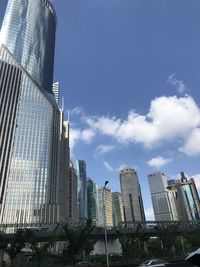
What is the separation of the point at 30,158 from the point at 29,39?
91.1 m

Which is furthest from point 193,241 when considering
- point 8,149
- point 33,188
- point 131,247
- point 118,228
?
point 8,149

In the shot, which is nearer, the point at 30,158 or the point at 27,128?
the point at 30,158

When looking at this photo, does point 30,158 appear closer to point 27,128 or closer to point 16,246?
point 27,128

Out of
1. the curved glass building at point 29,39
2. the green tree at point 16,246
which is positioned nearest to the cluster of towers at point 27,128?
the curved glass building at point 29,39

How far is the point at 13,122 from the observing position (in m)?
152

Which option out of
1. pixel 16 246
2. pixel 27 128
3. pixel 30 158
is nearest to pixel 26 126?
pixel 27 128

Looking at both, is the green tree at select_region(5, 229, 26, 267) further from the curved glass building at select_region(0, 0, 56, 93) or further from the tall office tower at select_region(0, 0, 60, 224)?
the curved glass building at select_region(0, 0, 56, 93)

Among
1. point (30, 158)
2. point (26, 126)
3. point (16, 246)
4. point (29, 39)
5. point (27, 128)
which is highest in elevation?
point (29, 39)

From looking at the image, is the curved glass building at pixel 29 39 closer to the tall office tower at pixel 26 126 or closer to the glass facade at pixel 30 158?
the tall office tower at pixel 26 126

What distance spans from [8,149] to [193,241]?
368ft

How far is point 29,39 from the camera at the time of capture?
7165 inches

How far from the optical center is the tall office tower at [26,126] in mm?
141500

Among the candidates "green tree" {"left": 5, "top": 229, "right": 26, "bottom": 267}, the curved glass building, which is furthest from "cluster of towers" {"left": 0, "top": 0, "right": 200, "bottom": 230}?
"green tree" {"left": 5, "top": 229, "right": 26, "bottom": 267}

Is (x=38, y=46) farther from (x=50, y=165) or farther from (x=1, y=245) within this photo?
(x=1, y=245)
